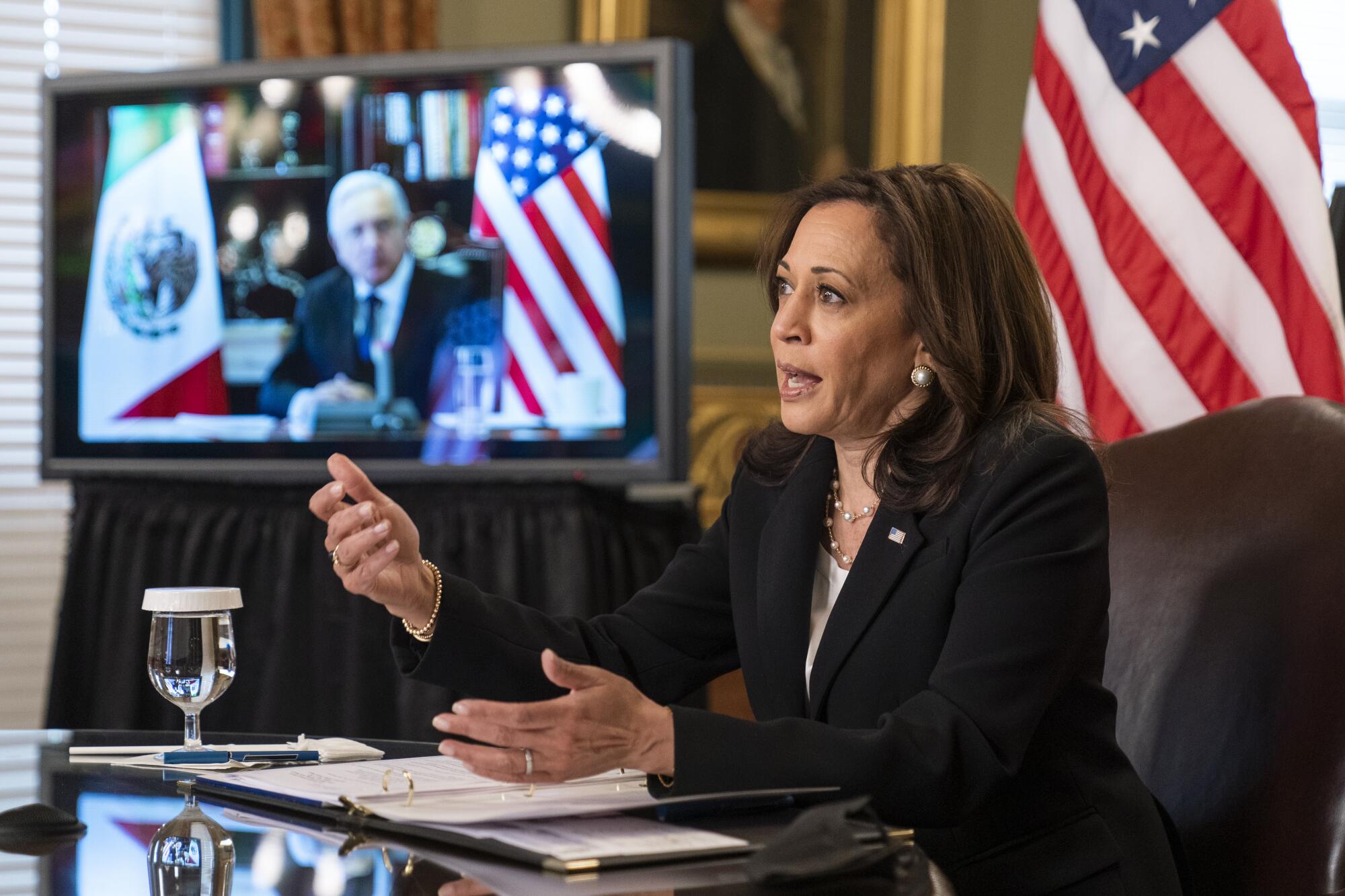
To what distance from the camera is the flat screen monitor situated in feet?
10.3

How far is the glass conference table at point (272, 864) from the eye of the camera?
93 centimetres

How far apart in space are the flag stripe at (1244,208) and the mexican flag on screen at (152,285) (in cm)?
210

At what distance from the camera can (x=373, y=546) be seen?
151 cm

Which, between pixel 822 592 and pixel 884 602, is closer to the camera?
pixel 884 602

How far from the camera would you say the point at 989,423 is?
162cm

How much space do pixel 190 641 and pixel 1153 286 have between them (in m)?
1.98

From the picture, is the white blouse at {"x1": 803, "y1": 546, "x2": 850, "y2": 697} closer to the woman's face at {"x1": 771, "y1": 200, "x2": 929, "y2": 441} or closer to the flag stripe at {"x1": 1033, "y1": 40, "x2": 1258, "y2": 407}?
the woman's face at {"x1": 771, "y1": 200, "x2": 929, "y2": 441}

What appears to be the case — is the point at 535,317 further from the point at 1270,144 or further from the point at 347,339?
the point at 1270,144

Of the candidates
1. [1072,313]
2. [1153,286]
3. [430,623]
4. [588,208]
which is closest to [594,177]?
[588,208]

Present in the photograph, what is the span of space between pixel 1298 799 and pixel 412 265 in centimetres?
229

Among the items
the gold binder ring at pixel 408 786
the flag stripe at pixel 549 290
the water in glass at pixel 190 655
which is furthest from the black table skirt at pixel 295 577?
the gold binder ring at pixel 408 786

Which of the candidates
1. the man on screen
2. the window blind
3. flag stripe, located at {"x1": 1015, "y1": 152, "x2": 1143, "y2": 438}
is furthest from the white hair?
flag stripe, located at {"x1": 1015, "y1": 152, "x2": 1143, "y2": 438}

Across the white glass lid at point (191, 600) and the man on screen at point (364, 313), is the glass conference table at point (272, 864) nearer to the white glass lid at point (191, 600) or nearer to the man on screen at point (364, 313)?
the white glass lid at point (191, 600)

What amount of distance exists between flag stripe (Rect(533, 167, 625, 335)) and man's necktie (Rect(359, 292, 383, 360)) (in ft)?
1.42
